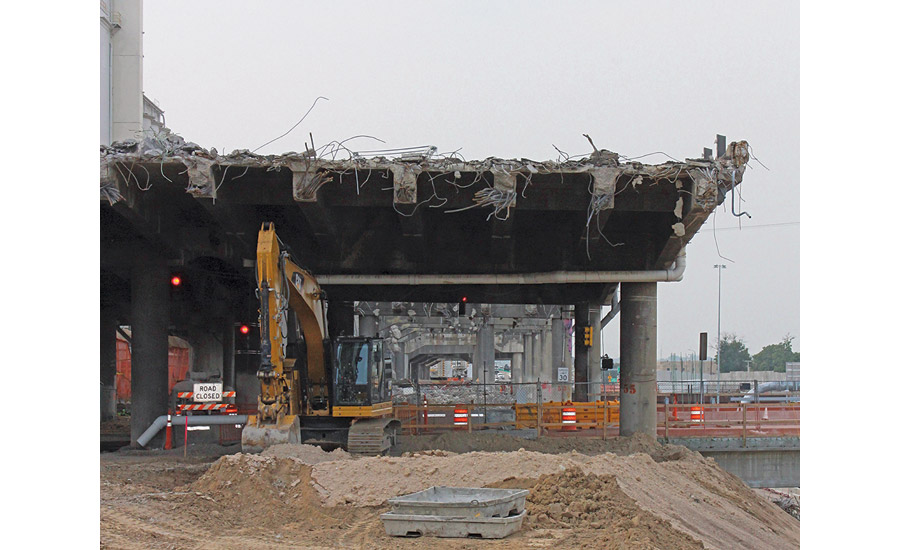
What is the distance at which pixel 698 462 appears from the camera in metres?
19.5

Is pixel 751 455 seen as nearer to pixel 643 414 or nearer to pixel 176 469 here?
pixel 643 414

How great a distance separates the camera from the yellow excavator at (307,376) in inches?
687

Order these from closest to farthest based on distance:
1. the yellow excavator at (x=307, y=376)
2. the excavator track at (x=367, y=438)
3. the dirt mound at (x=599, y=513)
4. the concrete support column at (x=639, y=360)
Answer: the dirt mound at (x=599, y=513) → the yellow excavator at (x=307, y=376) → the excavator track at (x=367, y=438) → the concrete support column at (x=639, y=360)

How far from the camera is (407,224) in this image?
21.5m

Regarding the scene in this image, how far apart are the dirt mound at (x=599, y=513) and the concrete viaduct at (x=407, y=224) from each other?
23.9 ft

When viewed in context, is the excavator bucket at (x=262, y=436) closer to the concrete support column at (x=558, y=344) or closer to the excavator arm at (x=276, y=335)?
the excavator arm at (x=276, y=335)

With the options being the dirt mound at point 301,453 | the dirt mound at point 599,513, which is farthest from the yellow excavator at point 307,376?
the dirt mound at point 599,513

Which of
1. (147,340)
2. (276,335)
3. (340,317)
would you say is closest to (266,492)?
(276,335)

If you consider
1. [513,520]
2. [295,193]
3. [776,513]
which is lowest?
[776,513]

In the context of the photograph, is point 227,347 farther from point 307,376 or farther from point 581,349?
point 307,376

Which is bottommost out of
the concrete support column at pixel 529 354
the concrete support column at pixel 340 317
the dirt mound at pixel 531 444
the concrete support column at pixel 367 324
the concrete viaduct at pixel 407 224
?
the concrete support column at pixel 529 354

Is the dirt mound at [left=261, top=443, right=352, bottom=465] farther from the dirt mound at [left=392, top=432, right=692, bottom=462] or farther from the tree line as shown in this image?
the tree line

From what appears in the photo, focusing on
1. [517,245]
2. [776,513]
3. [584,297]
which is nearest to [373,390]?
[517,245]

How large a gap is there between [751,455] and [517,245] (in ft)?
27.3
